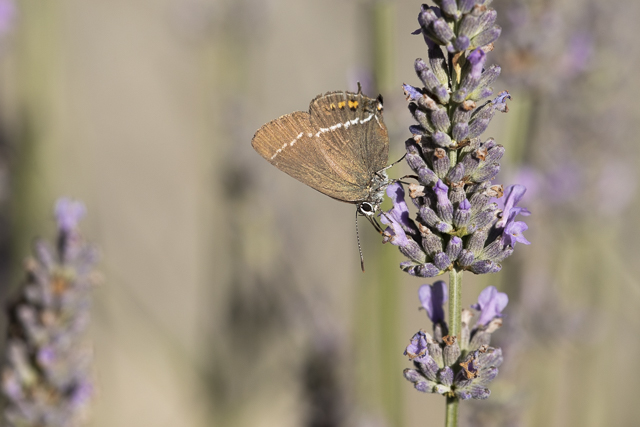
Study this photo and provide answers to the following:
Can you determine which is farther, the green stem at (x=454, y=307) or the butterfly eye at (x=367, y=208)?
the butterfly eye at (x=367, y=208)

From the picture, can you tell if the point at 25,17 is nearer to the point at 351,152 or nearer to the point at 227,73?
the point at 227,73

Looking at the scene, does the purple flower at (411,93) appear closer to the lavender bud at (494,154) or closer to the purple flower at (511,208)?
the lavender bud at (494,154)

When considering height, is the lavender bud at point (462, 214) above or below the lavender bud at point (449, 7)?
below

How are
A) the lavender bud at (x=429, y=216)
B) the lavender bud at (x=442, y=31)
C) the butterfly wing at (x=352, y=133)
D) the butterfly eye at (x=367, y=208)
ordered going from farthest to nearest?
the butterfly eye at (x=367, y=208) < the butterfly wing at (x=352, y=133) < the lavender bud at (x=429, y=216) < the lavender bud at (x=442, y=31)

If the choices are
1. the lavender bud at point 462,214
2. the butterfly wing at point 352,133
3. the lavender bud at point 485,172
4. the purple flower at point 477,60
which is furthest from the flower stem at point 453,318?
the butterfly wing at point 352,133

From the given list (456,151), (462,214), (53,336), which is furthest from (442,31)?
(53,336)

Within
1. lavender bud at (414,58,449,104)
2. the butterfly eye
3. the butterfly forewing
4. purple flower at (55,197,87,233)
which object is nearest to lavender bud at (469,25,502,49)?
lavender bud at (414,58,449,104)

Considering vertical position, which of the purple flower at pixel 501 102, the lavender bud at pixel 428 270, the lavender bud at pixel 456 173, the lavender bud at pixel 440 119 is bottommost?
the lavender bud at pixel 428 270
